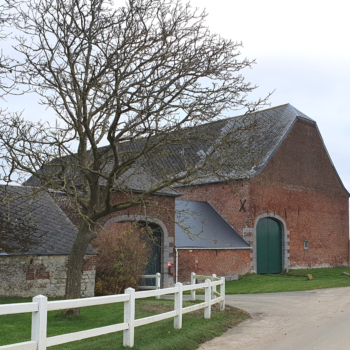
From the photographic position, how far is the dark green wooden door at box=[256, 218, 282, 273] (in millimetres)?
26812

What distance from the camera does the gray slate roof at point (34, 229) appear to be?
1528 cm

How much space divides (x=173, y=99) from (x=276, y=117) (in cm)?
1960

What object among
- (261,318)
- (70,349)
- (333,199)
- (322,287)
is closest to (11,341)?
(70,349)

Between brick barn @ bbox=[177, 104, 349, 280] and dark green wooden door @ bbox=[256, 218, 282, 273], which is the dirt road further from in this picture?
dark green wooden door @ bbox=[256, 218, 282, 273]

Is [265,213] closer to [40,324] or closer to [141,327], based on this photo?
Result: [141,327]

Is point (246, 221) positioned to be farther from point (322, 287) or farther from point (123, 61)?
point (123, 61)

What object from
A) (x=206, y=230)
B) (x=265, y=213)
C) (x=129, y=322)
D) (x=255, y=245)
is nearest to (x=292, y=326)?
(x=129, y=322)

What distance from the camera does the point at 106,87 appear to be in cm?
1166

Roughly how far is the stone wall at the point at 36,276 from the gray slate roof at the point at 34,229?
0.27 metres

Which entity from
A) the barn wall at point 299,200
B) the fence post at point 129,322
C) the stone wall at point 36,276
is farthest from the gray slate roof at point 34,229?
the barn wall at point 299,200

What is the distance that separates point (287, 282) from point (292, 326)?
1189 cm

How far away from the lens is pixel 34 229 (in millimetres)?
16328

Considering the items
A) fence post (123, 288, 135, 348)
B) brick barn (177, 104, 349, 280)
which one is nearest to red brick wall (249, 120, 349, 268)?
brick barn (177, 104, 349, 280)

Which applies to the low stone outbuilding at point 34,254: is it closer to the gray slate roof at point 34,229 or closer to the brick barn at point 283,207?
the gray slate roof at point 34,229
